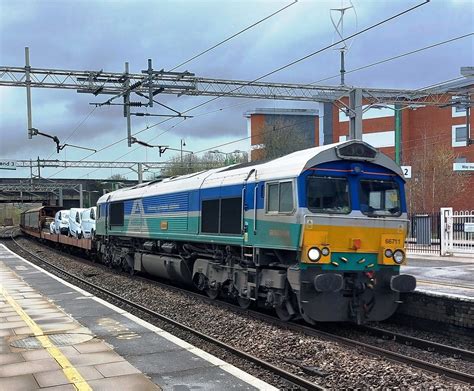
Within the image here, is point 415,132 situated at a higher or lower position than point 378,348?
higher

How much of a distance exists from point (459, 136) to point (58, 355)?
Result: 169 ft

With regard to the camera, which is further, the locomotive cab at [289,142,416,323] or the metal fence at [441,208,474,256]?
the metal fence at [441,208,474,256]

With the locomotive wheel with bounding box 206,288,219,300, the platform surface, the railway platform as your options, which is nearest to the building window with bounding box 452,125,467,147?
the platform surface

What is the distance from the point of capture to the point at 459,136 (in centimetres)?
5244

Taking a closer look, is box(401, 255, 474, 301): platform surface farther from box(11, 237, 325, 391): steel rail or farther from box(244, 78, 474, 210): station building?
box(244, 78, 474, 210): station building

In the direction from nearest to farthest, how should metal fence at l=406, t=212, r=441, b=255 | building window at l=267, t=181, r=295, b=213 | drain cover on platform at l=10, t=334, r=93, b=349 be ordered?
1. drain cover on platform at l=10, t=334, r=93, b=349
2. building window at l=267, t=181, r=295, b=213
3. metal fence at l=406, t=212, r=441, b=255

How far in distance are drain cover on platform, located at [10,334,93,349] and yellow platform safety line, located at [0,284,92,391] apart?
8cm

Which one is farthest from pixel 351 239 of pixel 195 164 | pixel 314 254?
pixel 195 164

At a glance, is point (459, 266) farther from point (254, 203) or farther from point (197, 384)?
point (197, 384)

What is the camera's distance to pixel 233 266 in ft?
38.9

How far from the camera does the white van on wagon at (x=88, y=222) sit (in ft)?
96.3

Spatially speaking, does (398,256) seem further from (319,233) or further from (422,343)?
(319,233)

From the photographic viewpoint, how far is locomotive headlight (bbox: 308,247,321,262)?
9336mm

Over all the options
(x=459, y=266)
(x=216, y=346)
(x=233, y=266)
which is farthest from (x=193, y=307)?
(x=459, y=266)
